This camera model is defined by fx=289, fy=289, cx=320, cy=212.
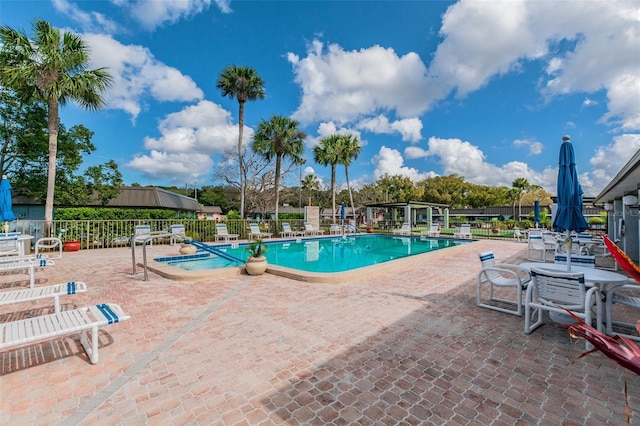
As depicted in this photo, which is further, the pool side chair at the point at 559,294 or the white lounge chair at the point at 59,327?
the pool side chair at the point at 559,294

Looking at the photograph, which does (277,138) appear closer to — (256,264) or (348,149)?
(348,149)

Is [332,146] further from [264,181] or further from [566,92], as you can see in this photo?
[566,92]

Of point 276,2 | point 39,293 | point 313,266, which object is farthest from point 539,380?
point 276,2

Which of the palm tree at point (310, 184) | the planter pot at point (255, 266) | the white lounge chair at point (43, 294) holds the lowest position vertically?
the planter pot at point (255, 266)

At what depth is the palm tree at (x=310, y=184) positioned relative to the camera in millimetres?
47487

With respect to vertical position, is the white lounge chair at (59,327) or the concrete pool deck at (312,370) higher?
the white lounge chair at (59,327)

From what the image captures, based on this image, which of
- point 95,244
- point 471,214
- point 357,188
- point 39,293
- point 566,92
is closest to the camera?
point 39,293

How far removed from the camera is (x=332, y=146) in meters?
25.5

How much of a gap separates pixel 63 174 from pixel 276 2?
15.2m

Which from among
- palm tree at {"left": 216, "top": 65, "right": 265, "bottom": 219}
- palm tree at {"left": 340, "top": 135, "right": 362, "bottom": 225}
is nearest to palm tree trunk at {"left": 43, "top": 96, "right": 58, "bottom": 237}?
palm tree at {"left": 216, "top": 65, "right": 265, "bottom": 219}

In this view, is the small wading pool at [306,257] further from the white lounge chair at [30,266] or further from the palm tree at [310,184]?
the palm tree at [310,184]

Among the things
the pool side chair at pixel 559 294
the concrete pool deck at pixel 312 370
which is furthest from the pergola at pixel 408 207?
the concrete pool deck at pixel 312 370

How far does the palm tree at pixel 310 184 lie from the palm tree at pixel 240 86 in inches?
1087

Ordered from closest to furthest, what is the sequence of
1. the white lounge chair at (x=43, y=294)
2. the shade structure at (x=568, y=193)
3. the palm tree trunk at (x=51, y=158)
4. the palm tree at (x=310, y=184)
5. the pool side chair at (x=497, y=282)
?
the white lounge chair at (x=43, y=294) < the pool side chair at (x=497, y=282) < the shade structure at (x=568, y=193) < the palm tree trunk at (x=51, y=158) < the palm tree at (x=310, y=184)
